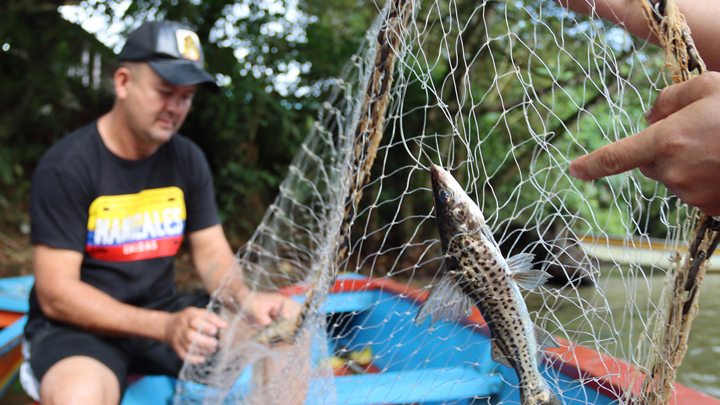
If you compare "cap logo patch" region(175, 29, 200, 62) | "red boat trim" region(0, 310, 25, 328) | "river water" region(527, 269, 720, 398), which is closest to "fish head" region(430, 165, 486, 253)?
"river water" region(527, 269, 720, 398)

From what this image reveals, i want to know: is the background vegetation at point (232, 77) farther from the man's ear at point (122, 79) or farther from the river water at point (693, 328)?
the man's ear at point (122, 79)

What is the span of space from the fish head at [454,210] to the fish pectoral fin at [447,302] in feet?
0.31

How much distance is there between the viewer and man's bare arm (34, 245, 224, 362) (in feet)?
5.56

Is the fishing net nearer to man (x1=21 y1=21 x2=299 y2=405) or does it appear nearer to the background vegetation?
man (x1=21 y1=21 x2=299 y2=405)

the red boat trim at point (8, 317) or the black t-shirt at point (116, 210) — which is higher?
the black t-shirt at point (116, 210)

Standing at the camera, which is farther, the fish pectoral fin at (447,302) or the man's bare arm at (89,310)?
the man's bare arm at (89,310)

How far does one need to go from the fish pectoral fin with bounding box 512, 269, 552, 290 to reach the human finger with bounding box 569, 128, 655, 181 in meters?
0.21

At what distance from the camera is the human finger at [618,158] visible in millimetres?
747

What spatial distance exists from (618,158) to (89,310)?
1.74 metres

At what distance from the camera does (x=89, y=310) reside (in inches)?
66.9

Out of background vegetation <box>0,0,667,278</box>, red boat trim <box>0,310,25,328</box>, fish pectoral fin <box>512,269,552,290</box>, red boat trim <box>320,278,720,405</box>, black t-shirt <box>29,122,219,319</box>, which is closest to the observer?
fish pectoral fin <box>512,269,552,290</box>

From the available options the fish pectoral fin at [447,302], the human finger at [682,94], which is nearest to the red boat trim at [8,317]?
the fish pectoral fin at [447,302]

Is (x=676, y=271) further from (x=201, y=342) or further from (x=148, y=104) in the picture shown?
(x=148, y=104)

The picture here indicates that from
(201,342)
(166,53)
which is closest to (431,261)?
(201,342)
